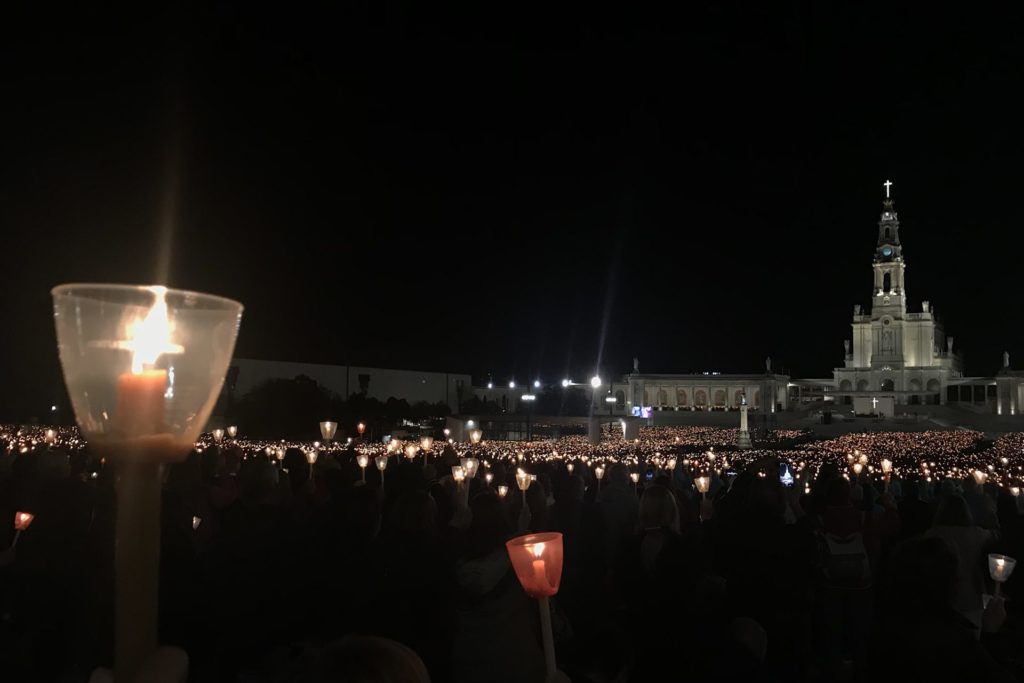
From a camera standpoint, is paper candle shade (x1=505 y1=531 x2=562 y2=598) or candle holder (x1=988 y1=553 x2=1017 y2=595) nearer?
paper candle shade (x1=505 y1=531 x2=562 y2=598)

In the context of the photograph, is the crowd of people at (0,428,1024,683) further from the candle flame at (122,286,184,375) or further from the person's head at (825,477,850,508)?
the candle flame at (122,286,184,375)

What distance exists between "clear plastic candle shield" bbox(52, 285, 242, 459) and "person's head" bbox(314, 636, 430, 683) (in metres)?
0.71

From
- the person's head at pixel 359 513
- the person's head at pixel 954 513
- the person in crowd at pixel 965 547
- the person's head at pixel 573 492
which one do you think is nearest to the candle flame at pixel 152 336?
the person's head at pixel 359 513

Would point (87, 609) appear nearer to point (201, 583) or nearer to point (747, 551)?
point (201, 583)

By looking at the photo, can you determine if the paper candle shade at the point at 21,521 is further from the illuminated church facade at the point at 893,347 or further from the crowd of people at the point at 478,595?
the illuminated church facade at the point at 893,347

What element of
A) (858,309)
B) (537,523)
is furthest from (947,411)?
(537,523)

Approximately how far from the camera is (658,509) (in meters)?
5.36

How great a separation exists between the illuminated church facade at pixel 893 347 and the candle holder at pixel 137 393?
91072 mm

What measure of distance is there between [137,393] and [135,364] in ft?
0.23

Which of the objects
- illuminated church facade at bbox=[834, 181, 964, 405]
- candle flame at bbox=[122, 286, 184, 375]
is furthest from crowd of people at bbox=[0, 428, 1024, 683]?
illuminated church facade at bbox=[834, 181, 964, 405]

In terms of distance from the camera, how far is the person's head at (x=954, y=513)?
5.34 m

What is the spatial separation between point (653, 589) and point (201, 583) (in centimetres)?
239

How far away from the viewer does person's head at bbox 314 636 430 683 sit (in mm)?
1879

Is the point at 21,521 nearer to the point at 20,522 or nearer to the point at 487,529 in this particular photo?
the point at 20,522
